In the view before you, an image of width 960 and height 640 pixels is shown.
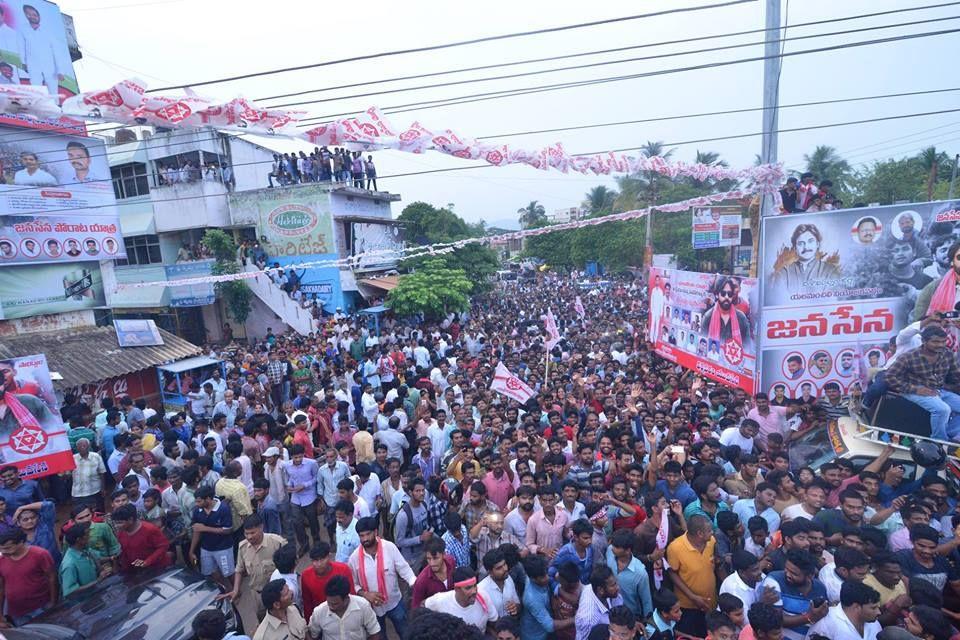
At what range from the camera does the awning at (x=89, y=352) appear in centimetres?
1146

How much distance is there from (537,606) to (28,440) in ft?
21.5

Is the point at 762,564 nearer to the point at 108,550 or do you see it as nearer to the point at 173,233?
the point at 108,550

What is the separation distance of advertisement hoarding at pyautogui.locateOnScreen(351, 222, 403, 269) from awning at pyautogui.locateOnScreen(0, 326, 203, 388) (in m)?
9.73

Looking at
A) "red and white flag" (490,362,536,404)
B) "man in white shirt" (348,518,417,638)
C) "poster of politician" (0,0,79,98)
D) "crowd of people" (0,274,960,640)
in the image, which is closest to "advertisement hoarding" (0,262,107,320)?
"poster of politician" (0,0,79,98)

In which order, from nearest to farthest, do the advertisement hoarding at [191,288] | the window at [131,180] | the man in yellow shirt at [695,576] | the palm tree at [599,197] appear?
the man in yellow shirt at [695,576], the advertisement hoarding at [191,288], the window at [131,180], the palm tree at [599,197]

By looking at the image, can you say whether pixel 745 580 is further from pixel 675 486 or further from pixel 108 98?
pixel 108 98

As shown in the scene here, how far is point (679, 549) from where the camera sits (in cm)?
398

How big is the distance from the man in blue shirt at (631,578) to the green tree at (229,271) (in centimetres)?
1991

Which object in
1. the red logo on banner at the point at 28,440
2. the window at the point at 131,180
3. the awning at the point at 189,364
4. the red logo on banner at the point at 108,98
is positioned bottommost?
the awning at the point at 189,364

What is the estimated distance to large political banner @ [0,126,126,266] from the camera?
12.8m

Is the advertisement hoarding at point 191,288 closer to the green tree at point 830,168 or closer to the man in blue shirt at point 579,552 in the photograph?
the man in blue shirt at point 579,552

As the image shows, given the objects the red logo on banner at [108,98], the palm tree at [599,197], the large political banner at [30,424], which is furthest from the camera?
the palm tree at [599,197]

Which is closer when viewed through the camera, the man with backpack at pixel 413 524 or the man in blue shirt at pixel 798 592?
the man in blue shirt at pixel 798 592

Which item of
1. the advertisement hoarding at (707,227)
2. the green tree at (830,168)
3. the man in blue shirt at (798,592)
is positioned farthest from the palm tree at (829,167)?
the man in blue shirt at (798,592)
